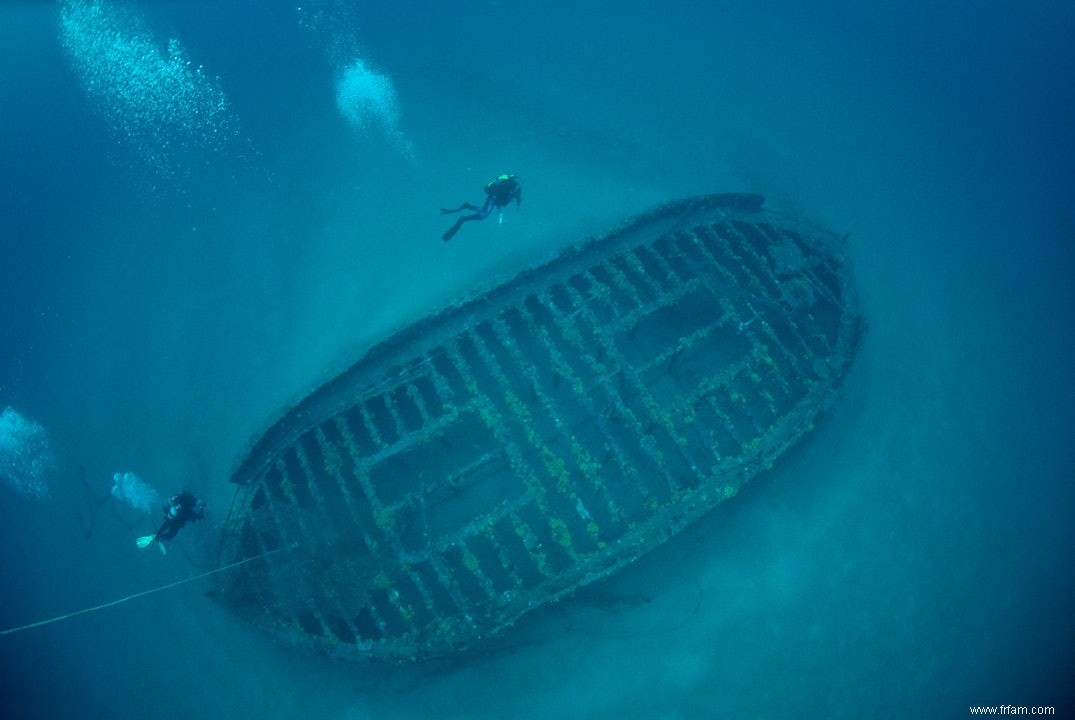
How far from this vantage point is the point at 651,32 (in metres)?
11.5

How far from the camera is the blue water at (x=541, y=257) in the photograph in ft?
19.3

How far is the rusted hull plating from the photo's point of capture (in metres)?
5.38

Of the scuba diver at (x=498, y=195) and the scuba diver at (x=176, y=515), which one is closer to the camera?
the scuba diver at (x=176, y=515)

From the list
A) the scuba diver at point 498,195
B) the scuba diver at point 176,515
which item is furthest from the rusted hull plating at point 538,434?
the scuba diver at point 498,195

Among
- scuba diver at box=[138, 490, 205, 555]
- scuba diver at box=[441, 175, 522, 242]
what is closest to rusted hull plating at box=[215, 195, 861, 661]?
scuba diver at box=[138, 490, 205, 555]

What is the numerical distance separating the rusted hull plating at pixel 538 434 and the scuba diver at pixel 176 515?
2.35ft

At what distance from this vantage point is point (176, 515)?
5914 mm

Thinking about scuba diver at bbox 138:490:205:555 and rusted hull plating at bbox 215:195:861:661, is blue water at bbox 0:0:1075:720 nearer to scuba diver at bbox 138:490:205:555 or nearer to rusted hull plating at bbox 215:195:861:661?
scuba diver at bbox 138:490:205:555

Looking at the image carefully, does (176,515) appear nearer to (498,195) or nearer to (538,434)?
(538,434)

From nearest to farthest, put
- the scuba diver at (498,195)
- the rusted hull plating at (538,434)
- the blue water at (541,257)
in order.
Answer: the rusted hull plating at (538,434) < the blue water at (541,257) < the scuba diver at (498,195)

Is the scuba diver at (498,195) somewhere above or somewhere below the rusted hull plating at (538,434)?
above

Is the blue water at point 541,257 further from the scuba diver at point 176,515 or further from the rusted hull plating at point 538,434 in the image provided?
the rusted hull plating at point 538,434

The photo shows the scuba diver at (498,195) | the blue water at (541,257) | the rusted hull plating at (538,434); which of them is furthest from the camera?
the scuba diver at (498,195)

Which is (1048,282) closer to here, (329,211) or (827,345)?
(827,345)
